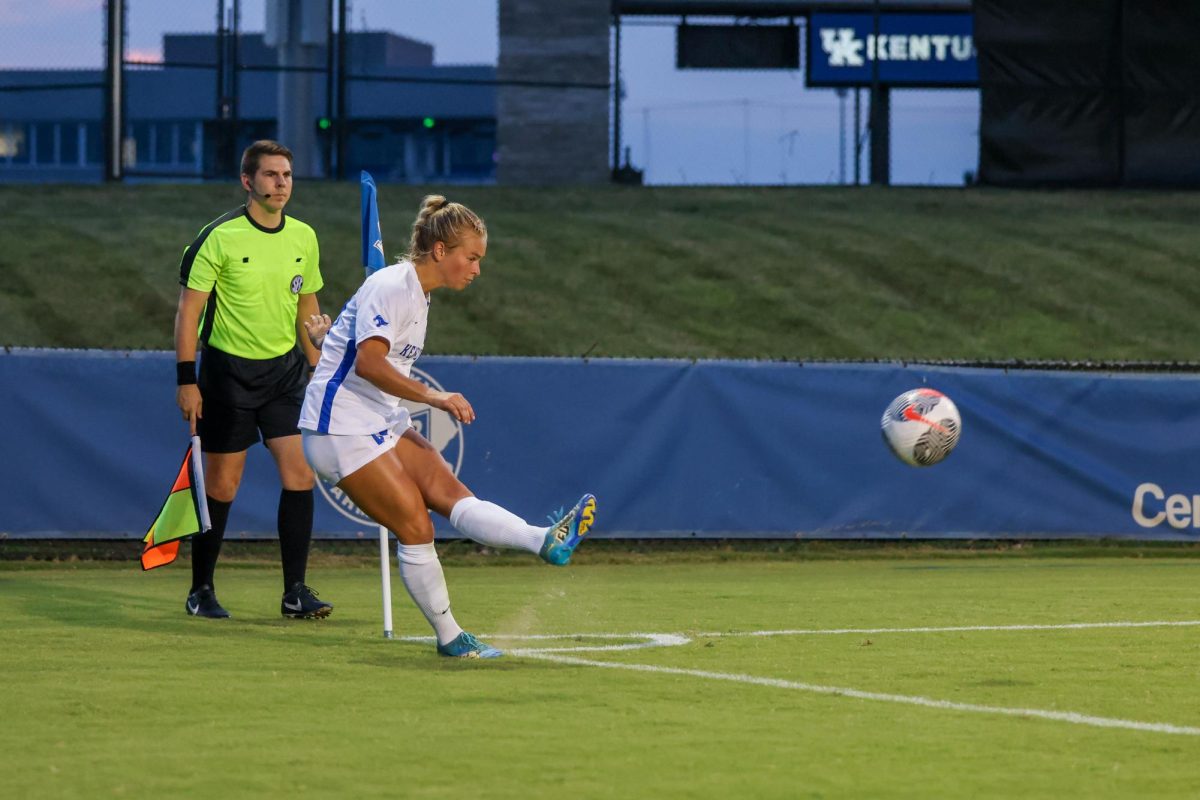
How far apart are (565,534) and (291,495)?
8.53 feet

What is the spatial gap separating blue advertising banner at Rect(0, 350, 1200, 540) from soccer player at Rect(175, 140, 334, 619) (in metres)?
3.84

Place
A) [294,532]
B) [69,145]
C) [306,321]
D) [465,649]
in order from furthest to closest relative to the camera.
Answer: [69,145] < [294,532] < [306,321] < [465,649]

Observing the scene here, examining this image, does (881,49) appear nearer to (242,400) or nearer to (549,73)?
(549,73)

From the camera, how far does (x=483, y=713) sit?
6.21 metres

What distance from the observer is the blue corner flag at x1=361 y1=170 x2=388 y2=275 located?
8961 mm

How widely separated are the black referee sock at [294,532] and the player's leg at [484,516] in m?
1.75

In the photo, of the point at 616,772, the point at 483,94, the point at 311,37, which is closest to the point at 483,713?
the point at 616,772

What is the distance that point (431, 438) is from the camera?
13.4 m

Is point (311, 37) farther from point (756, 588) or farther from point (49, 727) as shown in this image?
point (49, 727)

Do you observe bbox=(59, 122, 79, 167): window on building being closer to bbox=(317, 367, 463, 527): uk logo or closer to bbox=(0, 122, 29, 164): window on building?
bbox=(0, 122, 29, 164): window on building

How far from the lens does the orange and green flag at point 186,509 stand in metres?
9.20

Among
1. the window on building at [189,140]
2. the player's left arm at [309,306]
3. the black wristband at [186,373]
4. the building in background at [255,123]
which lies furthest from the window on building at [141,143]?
the black wristband at [186,373]

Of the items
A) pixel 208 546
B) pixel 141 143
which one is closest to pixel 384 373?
pixel 208 546

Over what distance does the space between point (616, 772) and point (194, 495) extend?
458 cm
